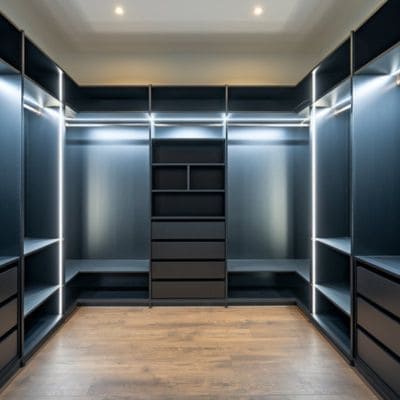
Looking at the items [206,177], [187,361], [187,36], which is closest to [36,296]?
[187,361]

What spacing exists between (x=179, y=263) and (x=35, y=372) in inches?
66.6

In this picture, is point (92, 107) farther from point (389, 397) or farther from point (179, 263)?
point (389, 397)

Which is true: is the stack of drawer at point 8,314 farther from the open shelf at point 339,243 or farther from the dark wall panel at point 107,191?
the open shelf at point 339,243

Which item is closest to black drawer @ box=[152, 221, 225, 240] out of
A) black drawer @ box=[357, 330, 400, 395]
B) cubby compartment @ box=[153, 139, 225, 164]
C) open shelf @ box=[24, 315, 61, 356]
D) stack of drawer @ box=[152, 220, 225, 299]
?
stack of drawer @ box=[152, 220, 225, 299]

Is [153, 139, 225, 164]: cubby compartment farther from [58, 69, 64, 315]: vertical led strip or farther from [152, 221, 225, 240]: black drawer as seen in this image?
[58, 69, 64, 315]: vertical led strip

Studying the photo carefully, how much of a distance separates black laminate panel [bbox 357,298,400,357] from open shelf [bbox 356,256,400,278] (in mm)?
274

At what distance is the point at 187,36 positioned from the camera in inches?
149

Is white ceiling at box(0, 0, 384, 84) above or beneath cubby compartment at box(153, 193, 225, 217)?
above

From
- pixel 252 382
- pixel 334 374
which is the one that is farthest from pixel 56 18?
pixel 334 374

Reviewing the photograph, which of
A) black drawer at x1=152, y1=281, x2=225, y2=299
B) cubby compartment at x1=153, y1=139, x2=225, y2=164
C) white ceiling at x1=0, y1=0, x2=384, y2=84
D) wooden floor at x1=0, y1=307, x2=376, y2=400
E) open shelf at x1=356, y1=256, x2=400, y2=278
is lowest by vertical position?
wooden floor at x1=0, y1=307, x2=376, y2=400

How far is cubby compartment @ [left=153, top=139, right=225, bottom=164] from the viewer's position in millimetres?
3803

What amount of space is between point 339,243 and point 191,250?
154cm

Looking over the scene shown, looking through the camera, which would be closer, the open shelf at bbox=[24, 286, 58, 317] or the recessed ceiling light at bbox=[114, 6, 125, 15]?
the open shelf at bbox=[24, 286, 58, 317]

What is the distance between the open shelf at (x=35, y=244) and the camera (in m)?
2.60
